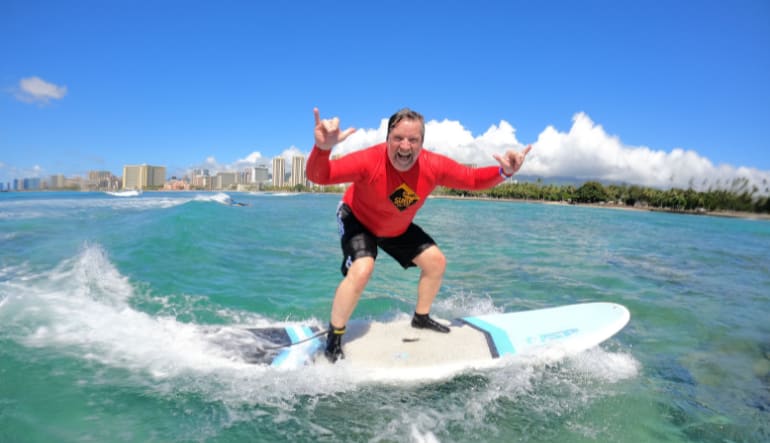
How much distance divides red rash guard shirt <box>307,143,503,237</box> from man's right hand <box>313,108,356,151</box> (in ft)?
0.91

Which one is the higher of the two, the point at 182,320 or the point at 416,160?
the point at 416,160

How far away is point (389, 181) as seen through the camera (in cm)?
377

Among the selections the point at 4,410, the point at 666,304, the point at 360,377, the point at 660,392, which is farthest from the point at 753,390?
the point at 4,410

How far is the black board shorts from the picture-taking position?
3.89m

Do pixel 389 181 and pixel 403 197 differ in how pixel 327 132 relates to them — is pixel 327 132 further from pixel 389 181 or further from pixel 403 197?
pixel 403 197

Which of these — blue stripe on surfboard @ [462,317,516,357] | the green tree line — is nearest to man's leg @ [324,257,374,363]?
blue stripe on surfboard @ [462,317,516,357]

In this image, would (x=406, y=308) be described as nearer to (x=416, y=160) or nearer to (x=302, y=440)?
(x=416, y=160)

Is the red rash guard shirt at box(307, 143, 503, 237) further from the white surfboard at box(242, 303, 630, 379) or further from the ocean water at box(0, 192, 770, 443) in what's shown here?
the ocean water at box(0, 192, 770, 443)

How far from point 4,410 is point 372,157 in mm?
3270

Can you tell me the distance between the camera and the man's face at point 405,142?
354 centimetres

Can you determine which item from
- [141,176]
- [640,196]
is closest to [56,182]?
[141,176]

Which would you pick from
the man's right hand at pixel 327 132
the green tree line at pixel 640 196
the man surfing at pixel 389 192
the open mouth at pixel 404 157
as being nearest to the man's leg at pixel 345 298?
the man surfing at pixel 389 192

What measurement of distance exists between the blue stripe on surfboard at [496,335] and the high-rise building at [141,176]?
210154 millimetres

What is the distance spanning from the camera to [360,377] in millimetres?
3697
